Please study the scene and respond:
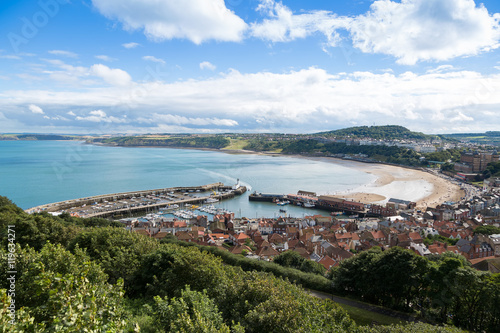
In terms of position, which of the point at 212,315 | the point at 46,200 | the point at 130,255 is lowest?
the point at 46,200

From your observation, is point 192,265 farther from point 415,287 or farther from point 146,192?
point 146,192

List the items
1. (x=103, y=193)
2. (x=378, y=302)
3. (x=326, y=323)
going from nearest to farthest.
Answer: (x=326, y=323) < (x=378, y=302) < (x=103, y=193)

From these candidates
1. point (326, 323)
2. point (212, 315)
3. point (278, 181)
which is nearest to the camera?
point (212, 315)

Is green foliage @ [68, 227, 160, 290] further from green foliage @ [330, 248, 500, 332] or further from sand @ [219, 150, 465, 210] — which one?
sand @ [219, 150, 465, 210]

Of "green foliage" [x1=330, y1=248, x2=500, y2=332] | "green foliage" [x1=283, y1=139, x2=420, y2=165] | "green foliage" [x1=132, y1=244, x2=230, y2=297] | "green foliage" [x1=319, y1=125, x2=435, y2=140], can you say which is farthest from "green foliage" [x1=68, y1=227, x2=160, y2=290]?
"green foliage" [x1=319, y1=125, x2=435, y2=140]

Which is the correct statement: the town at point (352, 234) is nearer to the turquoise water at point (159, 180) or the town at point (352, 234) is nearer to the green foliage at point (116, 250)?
the green foliage at point (116, 250)

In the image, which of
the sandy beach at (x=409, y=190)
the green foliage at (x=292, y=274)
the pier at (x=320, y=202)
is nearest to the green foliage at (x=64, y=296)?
the green foliage at (x=292, y=274)

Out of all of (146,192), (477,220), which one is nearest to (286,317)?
(477,220)
